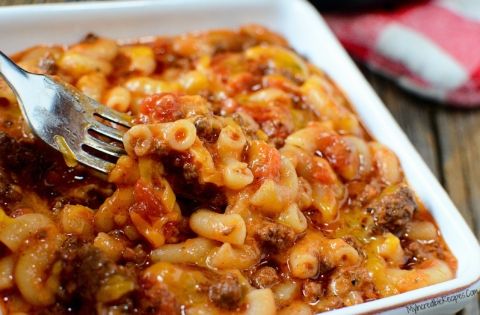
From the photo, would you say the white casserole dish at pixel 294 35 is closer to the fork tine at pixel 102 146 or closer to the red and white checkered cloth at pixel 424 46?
the red and white checkered cloth at pixel 424 46

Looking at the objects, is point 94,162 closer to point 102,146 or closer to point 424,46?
point 102,146

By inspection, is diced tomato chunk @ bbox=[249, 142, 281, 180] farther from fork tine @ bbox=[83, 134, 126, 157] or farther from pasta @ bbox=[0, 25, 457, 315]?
fork tine @ bbox=[83, 134, 126, 157]

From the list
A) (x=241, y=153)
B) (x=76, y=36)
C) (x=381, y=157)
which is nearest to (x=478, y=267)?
(x=381, y=157)

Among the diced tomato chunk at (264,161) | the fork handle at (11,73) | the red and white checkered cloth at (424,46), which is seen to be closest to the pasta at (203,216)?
the diced tomato chunk at (264,161)

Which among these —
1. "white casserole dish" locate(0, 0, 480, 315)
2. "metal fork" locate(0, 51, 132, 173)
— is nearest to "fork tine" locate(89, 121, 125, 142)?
"metal fork" locate(0, 51, 132, 173)

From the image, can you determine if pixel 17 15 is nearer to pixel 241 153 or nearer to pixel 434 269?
pixel 241 153

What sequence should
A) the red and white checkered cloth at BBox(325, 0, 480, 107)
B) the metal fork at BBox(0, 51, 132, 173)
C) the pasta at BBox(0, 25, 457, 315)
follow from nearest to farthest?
the pasta at BBox(0, 25, 457, 315)
the metal fork at BBox(0, 51, 132, 173)
the red and white checkered cloth at BBox(325, 0, 480, 107)

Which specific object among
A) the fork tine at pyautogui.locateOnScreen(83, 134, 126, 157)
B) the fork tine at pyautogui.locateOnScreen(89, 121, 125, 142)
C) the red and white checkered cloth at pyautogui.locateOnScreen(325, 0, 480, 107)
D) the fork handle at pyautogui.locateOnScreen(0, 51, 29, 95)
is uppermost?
the fork handle at pyautogui.locateOnScreen(0, 51, 29, 95)

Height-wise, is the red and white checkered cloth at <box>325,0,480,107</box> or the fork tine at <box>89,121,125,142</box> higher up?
the fork tine at <box>89,121,125,142</box>
